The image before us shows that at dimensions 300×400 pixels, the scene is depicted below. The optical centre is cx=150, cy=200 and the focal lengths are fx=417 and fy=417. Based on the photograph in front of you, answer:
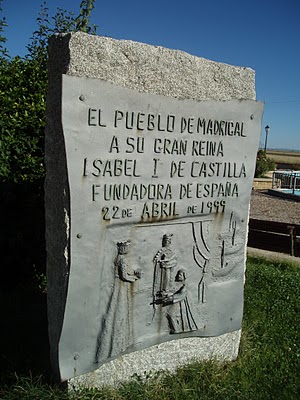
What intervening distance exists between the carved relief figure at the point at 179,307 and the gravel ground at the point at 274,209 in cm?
950

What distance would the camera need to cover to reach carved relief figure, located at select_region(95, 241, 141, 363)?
249cm

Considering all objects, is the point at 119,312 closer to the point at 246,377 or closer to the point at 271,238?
the point at 246,377

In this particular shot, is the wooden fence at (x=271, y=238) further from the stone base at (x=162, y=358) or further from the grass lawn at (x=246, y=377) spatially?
the stone base at (x=162, y=358)

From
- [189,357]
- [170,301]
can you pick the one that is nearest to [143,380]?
[189,357]

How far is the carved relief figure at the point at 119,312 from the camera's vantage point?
8.18 ft

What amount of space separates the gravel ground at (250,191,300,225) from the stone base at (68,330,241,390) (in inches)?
358

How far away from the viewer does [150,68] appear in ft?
8.32

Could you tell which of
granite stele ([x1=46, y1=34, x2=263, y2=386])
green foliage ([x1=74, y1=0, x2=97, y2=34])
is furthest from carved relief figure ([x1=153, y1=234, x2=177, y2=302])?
green foliage ([x1=74, y1=0, x2=97, y2=34])

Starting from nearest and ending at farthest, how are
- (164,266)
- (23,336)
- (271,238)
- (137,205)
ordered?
A: (137,205)
(164,266)
(23,336)
(271,238)

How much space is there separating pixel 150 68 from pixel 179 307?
156cm

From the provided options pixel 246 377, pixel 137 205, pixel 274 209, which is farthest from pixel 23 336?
pixel 274 209

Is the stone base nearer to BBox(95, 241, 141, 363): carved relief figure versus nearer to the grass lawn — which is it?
the grass lawn

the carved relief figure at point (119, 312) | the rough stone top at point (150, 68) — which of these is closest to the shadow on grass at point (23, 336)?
the carved relief figure at point (119, 312)

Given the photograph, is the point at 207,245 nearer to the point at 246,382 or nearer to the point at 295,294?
the point at 246,382
